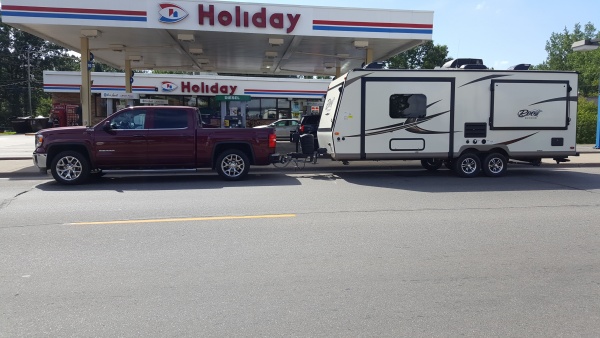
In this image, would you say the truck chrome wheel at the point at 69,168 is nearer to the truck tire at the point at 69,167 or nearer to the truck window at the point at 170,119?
the truck tire at the point at 69,167

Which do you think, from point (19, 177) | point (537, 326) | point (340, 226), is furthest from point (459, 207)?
point (19, 177)

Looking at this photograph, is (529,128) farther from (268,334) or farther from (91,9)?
(91,9)

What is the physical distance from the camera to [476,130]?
42.5 feet

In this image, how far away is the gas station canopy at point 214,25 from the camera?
15.8 metres

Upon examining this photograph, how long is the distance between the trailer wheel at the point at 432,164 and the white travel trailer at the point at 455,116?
0.99m

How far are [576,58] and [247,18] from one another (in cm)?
6625

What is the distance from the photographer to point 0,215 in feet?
26.3

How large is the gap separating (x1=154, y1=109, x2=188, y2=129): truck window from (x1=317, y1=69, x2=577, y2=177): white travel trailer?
3817 mm

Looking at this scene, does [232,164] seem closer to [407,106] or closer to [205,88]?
[407,106]

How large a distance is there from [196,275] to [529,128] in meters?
11.0

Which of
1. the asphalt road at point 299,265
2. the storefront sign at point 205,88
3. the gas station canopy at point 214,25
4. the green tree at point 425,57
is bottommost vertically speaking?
the asphalt road at point 299,265

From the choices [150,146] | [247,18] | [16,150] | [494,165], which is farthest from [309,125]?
[16,150]

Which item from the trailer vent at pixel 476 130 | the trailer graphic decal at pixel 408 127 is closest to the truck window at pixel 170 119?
the trailer graphic decal at pixel 408 127

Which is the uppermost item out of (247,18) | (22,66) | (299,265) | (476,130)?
(22,66)
